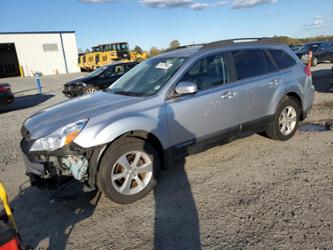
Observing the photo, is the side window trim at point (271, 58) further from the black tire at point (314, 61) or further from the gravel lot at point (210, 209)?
the black tire at point (314, 61)

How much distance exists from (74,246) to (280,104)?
12.9 feet

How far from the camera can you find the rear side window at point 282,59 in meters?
4.94

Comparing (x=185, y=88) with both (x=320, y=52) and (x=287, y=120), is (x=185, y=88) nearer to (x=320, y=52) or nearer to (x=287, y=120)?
(x=287, y=120)

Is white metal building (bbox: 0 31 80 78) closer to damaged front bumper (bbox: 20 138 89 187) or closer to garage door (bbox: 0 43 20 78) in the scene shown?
garage door (bbox: 0 43 20 78)

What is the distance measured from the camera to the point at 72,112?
3.49m

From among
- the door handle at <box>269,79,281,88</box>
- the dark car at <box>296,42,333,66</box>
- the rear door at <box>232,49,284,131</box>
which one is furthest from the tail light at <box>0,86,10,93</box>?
the dark car at <box>296,42,333,66</box>

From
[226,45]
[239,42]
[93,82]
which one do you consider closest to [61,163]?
[226,45]

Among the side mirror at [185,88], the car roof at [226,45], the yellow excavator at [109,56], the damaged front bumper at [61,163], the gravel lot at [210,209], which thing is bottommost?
the gravel lot at [210,209]

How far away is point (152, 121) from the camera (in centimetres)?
347

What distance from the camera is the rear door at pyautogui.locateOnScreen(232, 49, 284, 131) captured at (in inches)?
173

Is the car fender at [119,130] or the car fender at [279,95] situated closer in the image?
the car fender at [119,130]

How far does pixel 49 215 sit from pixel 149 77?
90.4 inches

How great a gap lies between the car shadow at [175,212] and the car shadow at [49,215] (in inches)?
34.0

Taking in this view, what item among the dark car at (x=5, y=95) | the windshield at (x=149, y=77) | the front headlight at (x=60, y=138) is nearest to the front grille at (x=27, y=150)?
the front headlight at (x=60, y=138)
